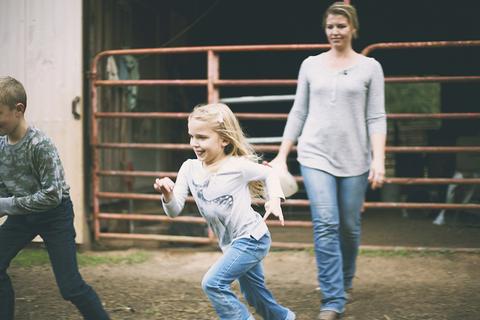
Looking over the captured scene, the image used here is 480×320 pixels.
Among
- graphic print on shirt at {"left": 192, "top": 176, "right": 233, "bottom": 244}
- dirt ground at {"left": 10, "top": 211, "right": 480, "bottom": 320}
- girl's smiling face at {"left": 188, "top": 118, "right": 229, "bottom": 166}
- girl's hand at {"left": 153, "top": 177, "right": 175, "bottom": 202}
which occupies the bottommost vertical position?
dirt ground at {"left": 10, "top": 211, "right": 480, "bottom": 320}

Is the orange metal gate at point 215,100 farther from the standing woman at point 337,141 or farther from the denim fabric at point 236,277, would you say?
the denim fabric at point 236,277

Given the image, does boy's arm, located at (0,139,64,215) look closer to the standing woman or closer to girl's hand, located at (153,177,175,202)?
girl's hand, located at (153,177,175,202)

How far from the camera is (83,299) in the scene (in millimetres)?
3145

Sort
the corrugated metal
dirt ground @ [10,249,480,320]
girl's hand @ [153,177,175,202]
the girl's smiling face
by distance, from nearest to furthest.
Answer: girl's hand @ [153,177,175,202]
the girl's smiling face
dirt ground @ [10,249,480,320]
the corrugated metal

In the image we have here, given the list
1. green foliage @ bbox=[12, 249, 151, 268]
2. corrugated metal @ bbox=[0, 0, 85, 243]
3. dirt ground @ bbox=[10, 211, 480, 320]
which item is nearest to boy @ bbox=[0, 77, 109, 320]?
dirt ground @ bbox=[10, 211, 480, 320]

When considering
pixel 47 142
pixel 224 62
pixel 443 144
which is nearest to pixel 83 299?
pixel 47 142

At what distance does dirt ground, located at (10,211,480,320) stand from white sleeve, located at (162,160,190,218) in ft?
3.77

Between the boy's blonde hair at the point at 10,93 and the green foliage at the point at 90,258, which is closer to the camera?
the boy's blonde hair at the point at 10,93

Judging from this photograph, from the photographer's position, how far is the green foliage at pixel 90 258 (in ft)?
18.5

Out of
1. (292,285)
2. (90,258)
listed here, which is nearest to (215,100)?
(90,258)

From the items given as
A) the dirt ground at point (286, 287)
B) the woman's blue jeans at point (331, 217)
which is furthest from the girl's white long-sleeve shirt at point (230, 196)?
the dirt ground at point (286, 287)

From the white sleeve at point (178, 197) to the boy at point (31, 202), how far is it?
1.86 ft

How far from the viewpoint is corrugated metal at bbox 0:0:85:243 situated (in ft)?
19.6

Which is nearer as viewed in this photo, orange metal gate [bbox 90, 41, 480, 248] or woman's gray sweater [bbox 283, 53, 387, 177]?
woman's gray sweater [bbox 283, 53, 387, 177]
